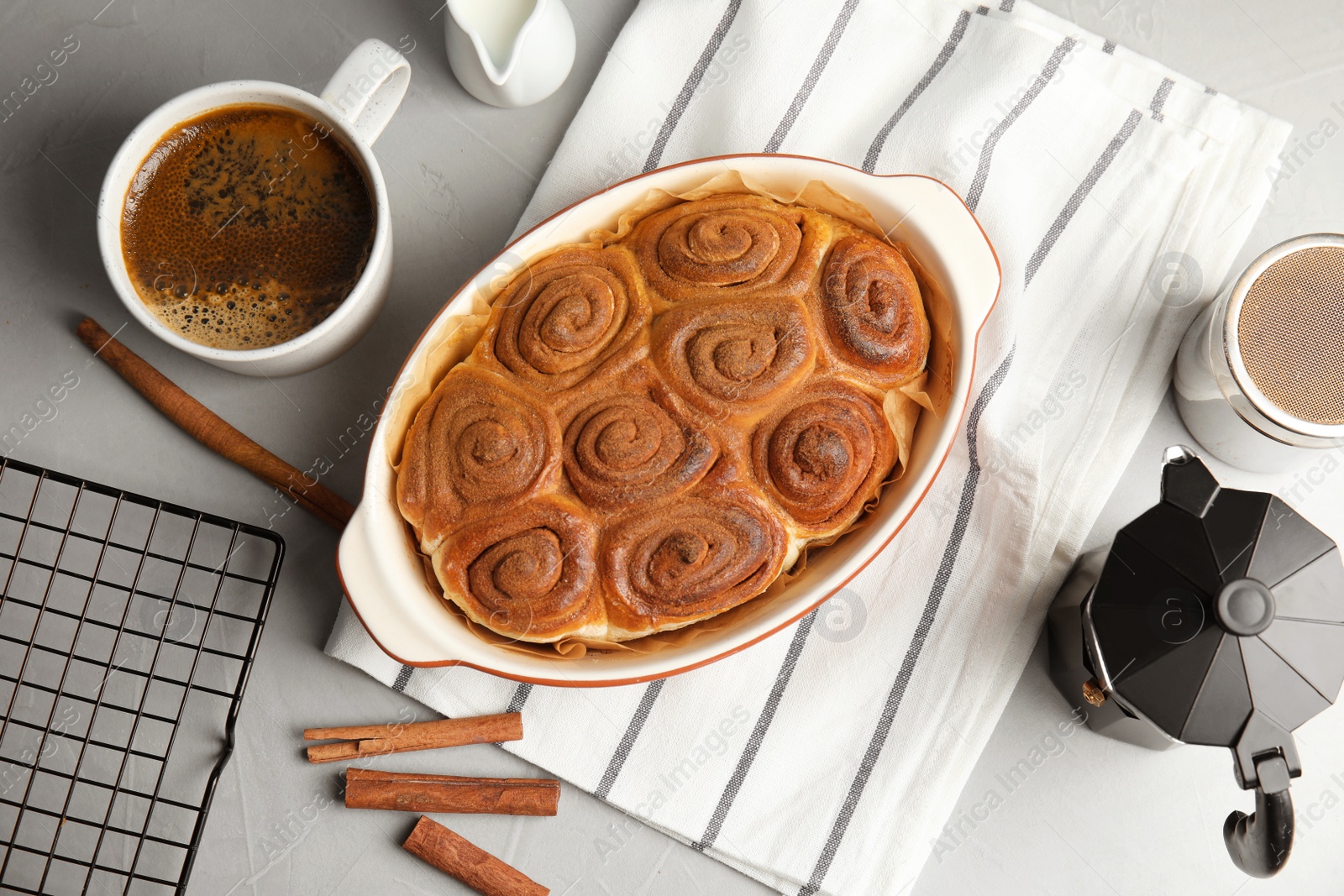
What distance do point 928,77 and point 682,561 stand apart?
3.68 feet

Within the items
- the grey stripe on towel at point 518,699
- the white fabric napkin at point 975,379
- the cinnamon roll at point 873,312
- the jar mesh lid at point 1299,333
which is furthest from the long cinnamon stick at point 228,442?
the jar mesh lid at point 1299,333

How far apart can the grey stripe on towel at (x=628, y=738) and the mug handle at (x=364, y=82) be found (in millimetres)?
1106

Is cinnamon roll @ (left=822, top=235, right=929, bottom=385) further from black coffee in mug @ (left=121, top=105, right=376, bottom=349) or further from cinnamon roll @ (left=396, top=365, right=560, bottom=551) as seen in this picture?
black coffee in mug @ (left=121, top=105, right=376, bottom=349)

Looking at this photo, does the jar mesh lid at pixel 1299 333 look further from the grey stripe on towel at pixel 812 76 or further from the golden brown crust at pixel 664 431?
the grey stripe on towel at pixel 812 76

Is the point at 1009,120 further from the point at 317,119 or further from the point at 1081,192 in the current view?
the point at 317,119

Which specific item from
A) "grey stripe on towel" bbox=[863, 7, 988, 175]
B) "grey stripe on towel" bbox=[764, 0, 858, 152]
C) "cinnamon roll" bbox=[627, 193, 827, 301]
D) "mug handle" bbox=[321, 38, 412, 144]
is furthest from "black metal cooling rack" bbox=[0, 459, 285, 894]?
"grey stripe on towel" bbox=[863, 7, 988, 175]

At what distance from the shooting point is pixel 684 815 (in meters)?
1.71

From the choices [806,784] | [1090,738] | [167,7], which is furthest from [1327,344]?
[167,7]

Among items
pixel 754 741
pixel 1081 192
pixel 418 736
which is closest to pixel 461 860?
pixel 418 736

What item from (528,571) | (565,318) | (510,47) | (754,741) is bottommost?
(754,741)

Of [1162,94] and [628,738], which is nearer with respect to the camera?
[628,738]

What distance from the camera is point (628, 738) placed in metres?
1.71

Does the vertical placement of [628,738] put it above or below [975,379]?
below

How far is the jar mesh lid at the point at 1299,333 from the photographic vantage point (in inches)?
62.1
